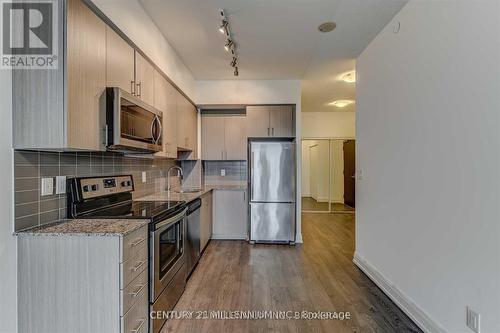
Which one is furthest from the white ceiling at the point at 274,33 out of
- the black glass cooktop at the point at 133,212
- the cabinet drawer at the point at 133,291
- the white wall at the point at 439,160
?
the cabinet drawer at the point at 133,291

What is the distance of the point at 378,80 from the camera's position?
297 cm

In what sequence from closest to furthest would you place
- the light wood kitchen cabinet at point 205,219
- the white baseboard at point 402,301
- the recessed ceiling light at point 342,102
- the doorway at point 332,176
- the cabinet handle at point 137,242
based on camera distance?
the cabinet handle at point 137,242 < the white baseboard at point 402,301 < the light wood kitchen cabinet at point 205,219 < the recessed ceiling light at point 342,102 < the doorway at point 332,176

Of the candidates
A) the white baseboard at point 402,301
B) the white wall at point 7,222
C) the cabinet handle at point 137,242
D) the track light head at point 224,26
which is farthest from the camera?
the track light head at point 224,26

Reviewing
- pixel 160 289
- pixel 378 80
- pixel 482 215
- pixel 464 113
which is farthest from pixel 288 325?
pixel 378 80

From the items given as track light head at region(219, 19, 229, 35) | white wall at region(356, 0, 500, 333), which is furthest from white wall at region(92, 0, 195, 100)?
white wall at region(356, 0, 500, 333)

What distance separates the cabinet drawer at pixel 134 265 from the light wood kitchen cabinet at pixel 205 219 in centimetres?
181

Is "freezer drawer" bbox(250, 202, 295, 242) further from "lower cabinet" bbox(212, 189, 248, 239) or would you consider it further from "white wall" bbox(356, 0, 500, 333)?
"white wall" bbox(356, 0, 500, 333)

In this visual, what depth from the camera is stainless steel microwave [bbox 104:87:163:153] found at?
1.89 m

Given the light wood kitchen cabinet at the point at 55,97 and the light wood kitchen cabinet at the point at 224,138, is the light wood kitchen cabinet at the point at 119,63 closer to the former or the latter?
the light wood kitchen cabinet at the point at 55,97

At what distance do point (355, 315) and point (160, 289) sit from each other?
5.44 ft

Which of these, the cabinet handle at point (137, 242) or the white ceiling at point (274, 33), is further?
the white ceiling at point (274, 33)

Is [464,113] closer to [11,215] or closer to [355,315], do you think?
[355,315]

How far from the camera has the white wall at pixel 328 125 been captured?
274 inches

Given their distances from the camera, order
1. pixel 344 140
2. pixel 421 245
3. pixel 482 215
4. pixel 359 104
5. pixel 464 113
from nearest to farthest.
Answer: pixel 482 215, pixel 464 113, pixel 421 245, pixel 359 104, pixel 344 140
